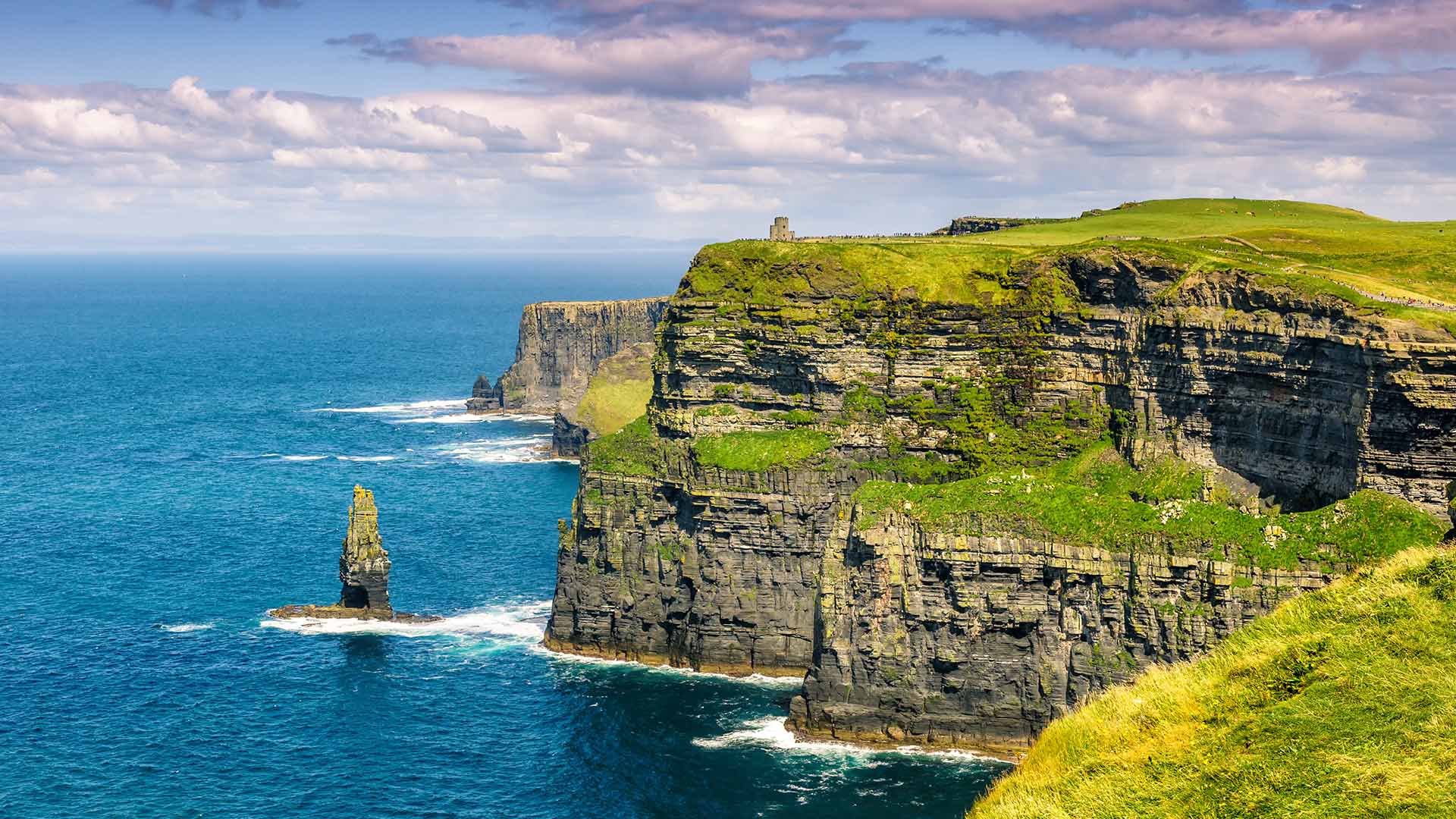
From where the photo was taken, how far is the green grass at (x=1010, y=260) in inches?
4094

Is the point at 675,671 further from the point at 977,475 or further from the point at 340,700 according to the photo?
the point at 977,475

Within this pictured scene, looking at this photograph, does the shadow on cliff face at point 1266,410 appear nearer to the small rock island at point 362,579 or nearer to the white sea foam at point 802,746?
the white sea foam at point 802,746

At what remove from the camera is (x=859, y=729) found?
94562 millimetres

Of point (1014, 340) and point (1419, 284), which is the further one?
point (1014, 340)

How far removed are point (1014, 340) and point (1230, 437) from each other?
57.4 feet

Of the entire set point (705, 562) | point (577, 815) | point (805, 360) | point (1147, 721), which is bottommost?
point (577, 815)

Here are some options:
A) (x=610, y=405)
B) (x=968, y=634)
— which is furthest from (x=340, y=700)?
(x=610, y=405)

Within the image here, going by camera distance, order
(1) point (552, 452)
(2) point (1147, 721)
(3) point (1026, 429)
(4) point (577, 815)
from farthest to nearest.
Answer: (1) point (552, 452) < (3) point (1026, 429) < (4) point (577, 815) < (2) point (1147, 721)

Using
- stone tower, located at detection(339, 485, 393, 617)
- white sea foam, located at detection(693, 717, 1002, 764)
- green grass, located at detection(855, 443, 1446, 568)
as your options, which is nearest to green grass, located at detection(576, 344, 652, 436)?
stone tower, located at detection(339, 485, 393, 617)

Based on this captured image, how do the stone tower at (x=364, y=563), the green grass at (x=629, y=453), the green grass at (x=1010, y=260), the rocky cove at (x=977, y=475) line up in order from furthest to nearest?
the stone tower at (x=364, y=563), the green grass at (x=629, y=453), the green grass at (x=1010, y=260), the rocky cove at (x=977, y=475)

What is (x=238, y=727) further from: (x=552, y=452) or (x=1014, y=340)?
(x=552, y=452)

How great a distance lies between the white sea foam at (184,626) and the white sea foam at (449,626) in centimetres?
445

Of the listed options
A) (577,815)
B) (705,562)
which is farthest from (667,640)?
(577,815)

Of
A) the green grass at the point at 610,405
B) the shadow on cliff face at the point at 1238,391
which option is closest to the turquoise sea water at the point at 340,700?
the shadow on cliff face at the point at 1238,391
